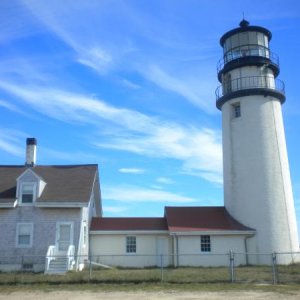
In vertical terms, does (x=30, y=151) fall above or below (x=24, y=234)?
above

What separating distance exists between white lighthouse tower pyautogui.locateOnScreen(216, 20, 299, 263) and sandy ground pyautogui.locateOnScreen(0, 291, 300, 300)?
1294cm

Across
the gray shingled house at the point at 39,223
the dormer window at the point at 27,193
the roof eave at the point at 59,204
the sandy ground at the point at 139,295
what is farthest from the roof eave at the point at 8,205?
the sandy ground at the point at 139,295

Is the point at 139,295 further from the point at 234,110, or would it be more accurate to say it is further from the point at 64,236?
the point at 234,110

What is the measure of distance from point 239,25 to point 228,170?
385 inches

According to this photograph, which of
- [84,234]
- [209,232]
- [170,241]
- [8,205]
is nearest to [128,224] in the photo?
[170,241]

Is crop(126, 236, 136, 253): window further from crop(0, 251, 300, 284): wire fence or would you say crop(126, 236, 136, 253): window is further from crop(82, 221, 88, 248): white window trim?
crop(82, 221, 88, 248): white window trim

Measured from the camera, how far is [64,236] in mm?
24938

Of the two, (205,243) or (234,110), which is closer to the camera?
(205,243)

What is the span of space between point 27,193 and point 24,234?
230 centimetres

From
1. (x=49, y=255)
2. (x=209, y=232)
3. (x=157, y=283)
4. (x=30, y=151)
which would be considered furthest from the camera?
(x=30, y=151)

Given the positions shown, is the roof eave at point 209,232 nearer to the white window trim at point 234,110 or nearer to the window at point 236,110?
the white window trim at point 234,110

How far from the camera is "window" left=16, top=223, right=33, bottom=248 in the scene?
81.6 ft

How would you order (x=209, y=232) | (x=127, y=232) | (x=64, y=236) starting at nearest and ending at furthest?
1. (x=64, y=236)
2. (x=209, y=232)
3. (x=127, y=232)

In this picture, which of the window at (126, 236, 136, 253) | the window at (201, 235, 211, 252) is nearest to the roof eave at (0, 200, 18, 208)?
the window at (126, 236, 136, 253)
